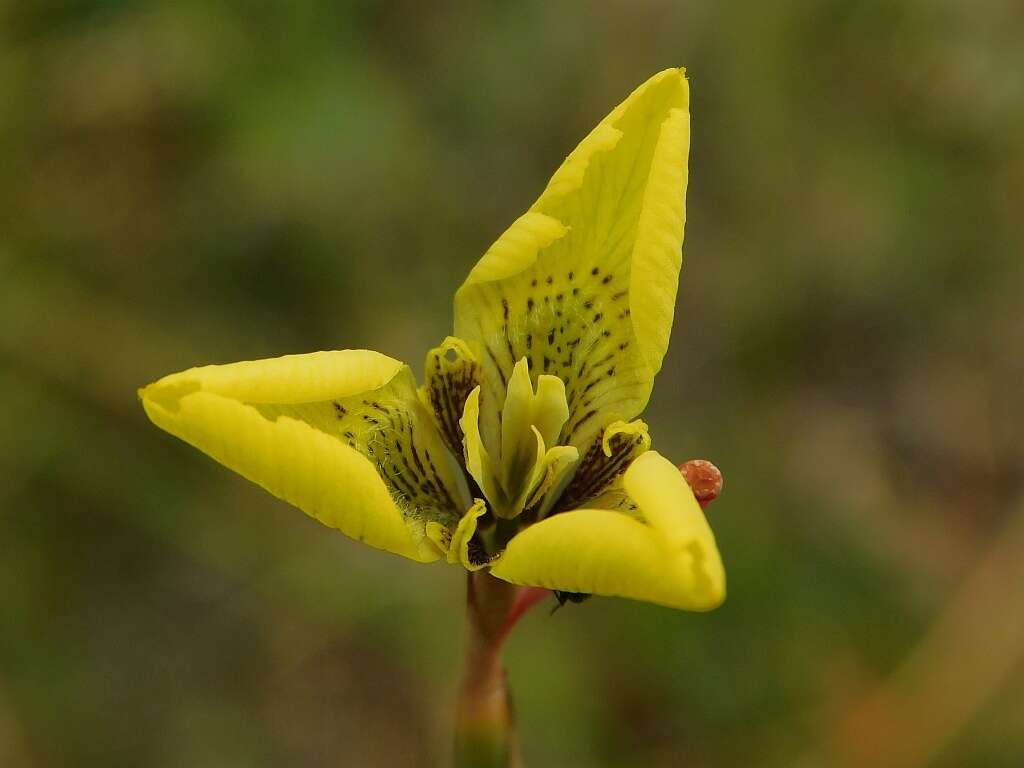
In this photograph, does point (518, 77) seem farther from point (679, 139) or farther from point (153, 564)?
point (679, 139)

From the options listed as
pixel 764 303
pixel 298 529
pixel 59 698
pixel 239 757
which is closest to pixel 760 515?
pixel 764 303

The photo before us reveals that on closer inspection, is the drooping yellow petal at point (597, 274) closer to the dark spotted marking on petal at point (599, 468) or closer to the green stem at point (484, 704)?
the dark spotted marking on petal at point (599, 468)

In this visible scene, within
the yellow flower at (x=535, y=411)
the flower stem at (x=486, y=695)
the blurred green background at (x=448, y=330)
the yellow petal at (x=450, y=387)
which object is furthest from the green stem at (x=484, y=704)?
the blurred green background at (x=448, y=330)

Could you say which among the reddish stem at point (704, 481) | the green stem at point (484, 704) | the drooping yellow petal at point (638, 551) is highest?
the reddish stem at point (704, 481)

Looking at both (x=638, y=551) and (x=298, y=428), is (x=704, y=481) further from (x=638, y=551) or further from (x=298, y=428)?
(x=298, y=428)

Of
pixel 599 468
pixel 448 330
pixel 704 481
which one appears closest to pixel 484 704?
pixel 599 468

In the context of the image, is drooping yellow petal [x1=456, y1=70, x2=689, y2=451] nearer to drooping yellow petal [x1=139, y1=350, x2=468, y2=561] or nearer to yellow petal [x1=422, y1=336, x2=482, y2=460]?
yellow petal [x1=422, y1=336, x2=482, y2=460]

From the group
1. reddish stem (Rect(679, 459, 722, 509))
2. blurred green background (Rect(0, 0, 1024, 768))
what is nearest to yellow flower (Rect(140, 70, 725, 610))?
reddish stem (Rect(679, 459, 722, 509))
